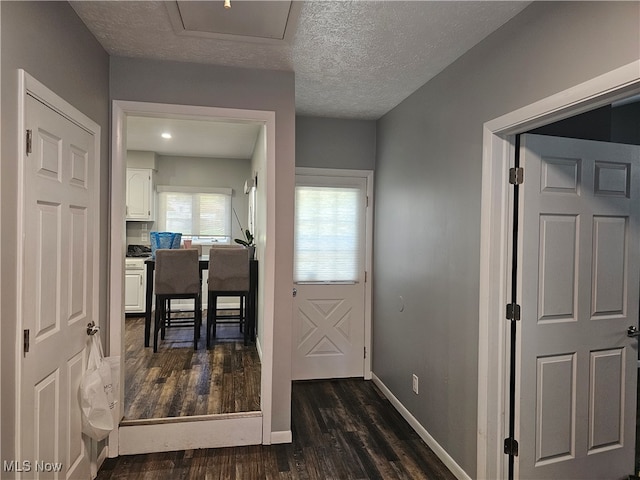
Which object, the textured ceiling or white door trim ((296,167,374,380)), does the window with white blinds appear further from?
the textured ceiling

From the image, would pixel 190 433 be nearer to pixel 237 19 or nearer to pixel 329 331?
pixel 329 331

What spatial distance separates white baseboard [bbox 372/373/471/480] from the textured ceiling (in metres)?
2.44

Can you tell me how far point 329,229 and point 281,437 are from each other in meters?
1.83

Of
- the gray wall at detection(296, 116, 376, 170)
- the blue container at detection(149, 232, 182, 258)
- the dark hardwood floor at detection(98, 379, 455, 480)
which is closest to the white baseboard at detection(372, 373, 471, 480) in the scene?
the dark hardwood floor at detection(98, 379, 455, 480)

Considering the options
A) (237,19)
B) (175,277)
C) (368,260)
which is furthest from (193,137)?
(237,19)

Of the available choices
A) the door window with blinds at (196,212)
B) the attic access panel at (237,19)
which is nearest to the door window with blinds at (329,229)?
the attic access panel at (237,19)

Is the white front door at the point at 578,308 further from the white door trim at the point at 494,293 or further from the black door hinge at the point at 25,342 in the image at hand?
the black door hinge at the point at 25,342

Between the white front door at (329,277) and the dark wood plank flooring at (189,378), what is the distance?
62cm

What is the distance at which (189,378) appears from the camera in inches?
134

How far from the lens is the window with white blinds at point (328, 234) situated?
11.9 feet

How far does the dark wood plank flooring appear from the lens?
2850 mm

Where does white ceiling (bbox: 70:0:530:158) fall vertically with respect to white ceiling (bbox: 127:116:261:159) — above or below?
below

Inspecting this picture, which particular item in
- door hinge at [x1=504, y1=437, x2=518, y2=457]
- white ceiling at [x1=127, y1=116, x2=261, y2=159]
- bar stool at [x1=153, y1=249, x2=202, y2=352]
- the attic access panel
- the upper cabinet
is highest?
white ceiling at [x1=127, y1=116, x2=261, y2=159]

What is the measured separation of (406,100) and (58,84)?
2.32 m
